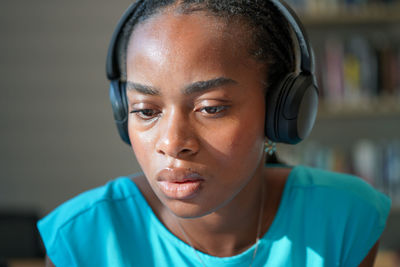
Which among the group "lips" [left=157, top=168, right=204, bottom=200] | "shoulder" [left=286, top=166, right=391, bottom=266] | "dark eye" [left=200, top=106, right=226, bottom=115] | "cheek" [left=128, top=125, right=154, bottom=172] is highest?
"dark eye" [left=200, top=106, right=226, bottom=115]

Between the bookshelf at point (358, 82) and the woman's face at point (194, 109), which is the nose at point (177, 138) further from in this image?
the bookshelf at point (358, 82)

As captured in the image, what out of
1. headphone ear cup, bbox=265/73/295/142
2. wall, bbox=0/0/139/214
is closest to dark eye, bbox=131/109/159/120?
headphone ear cup, bbox=265/73/295/142

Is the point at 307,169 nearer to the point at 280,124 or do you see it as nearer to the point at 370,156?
the point at 280,124

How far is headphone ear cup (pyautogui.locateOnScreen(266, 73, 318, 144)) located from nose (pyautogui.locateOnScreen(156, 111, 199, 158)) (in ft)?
0.55

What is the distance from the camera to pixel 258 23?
0.87 meters

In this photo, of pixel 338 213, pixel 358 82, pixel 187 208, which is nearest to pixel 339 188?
pixel 338 213

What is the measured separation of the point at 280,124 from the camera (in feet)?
2.82

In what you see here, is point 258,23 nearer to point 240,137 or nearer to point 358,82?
point 240,137

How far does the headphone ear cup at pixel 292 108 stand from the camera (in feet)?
2.79

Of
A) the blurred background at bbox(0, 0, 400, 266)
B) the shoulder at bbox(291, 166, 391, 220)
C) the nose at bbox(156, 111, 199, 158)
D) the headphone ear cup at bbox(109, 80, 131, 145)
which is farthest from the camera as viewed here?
the blurred background at bbox(0, 0, 400, 266)

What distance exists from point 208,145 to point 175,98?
0.32 ft

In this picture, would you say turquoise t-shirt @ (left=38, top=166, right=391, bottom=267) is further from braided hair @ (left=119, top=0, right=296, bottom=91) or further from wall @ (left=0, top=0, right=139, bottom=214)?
wall @ (left=0, top=0, right=139, bottom=214)

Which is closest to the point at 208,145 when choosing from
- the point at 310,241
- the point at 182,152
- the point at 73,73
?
the point at 182,152

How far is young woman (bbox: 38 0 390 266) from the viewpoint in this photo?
2.58ft
